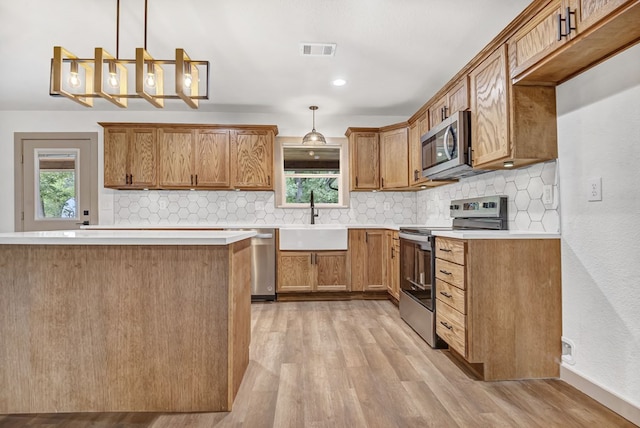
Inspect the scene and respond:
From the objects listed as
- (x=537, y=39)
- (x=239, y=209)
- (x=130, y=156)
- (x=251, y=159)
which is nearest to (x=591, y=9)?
(x=537, y=39)

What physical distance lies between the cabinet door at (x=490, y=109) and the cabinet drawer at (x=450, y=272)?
748 mm

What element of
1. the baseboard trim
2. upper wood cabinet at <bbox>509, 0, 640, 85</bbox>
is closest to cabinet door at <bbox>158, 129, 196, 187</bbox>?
upper wood cabinet at <bbox>509, 0, 640, 85</bbox>

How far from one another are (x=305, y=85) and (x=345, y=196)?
1645mm

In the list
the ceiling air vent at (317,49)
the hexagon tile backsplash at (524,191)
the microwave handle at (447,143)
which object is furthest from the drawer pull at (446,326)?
the ceiling air vent at (317,49)

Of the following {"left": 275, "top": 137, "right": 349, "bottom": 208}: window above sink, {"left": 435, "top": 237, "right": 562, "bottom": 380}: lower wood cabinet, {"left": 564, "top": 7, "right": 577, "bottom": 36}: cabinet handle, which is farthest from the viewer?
{"left": 275, "top": 137, "right": 349, "bottom": 208}: window above sink

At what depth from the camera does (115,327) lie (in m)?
1.75

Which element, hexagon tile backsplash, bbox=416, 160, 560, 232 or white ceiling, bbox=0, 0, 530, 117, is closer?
hexagon tile backsplash, bbox=416, 160, 560, 232

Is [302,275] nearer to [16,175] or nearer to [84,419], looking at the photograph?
[84,419]

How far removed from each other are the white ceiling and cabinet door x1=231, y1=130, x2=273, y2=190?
572 mm

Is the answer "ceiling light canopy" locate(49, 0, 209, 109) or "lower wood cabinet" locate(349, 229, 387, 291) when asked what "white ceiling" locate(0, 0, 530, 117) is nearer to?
"ceiling light canopy" locate(49, 0, 209, 109)

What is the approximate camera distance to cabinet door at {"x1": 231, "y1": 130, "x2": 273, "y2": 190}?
14.4ft

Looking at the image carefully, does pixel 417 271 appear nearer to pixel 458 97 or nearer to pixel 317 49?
pixel 458 97

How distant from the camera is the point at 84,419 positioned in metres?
1.70

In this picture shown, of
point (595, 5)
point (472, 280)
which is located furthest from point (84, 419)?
point (595, 5)
